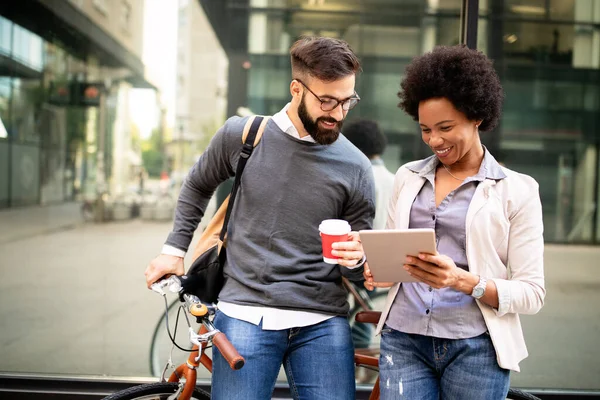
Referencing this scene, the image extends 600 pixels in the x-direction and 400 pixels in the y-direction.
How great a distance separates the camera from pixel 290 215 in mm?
1939

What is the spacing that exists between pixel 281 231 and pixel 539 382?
2.97 metres

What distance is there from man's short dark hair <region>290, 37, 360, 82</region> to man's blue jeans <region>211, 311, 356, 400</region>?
85cm

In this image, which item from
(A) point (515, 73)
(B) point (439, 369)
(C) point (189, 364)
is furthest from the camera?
(A) point (515, 73)

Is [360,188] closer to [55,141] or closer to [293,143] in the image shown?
[293,143]

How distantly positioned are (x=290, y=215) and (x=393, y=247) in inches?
19.3

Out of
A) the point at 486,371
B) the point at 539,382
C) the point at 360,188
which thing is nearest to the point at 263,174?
the point at 360,188

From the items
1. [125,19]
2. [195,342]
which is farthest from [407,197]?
[125,19]

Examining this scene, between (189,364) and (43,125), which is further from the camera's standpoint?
(43,125)

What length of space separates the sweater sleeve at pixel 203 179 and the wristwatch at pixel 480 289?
92 centimetres

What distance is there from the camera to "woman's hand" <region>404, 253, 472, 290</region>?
61.5 inches

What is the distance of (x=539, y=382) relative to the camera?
4.01 metres

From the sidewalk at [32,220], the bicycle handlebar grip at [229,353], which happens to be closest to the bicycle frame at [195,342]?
the bicycle handlebar grip at [229,353]

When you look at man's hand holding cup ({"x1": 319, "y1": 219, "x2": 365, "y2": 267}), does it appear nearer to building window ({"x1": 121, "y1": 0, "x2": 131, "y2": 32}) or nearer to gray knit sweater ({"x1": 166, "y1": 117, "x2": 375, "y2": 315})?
gray knit sweater ({"x1": 166, "y1": 117, "x2": 375, "y2": 315})

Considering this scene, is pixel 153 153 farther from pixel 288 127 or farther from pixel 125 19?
pixel 288 127
